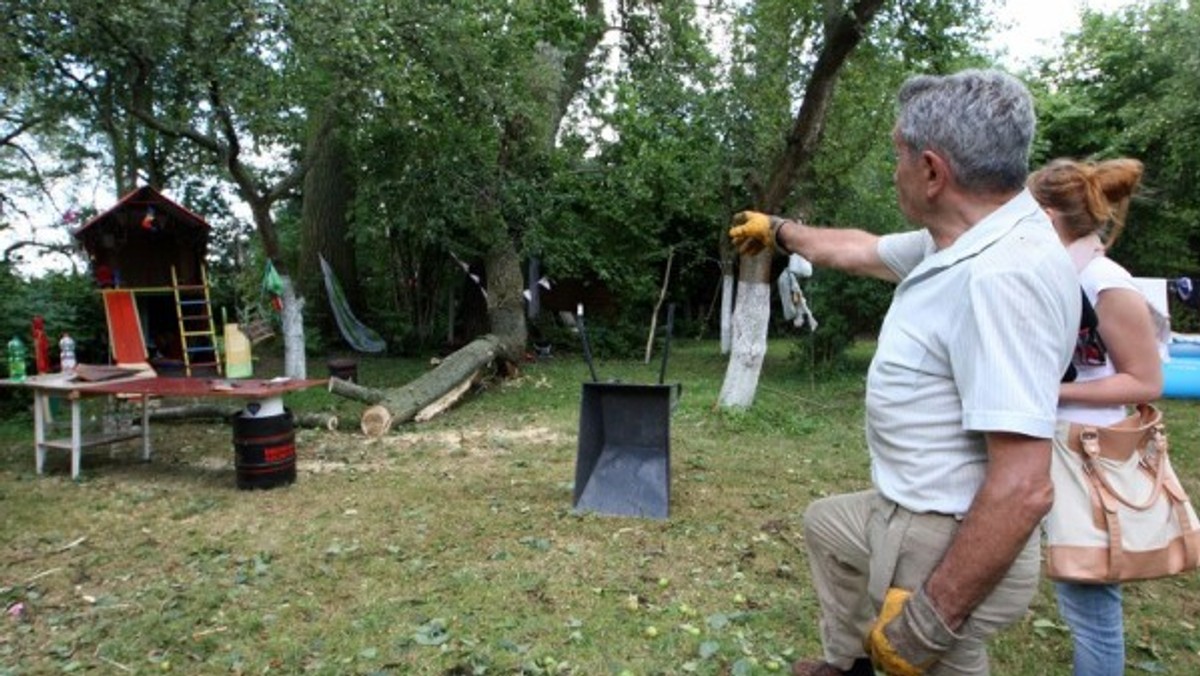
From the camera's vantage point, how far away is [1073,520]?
1873 millimetres

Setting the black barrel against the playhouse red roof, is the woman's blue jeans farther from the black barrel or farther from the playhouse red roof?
the playhouse red roof

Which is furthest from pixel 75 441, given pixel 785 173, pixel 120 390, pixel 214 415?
pixel 785 173

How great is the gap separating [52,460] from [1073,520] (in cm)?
701

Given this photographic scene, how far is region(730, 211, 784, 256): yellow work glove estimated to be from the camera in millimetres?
2498

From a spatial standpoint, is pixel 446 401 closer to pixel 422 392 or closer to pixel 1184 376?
pixel 422 392

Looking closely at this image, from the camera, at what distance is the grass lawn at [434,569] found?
293 cm

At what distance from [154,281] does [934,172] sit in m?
10.7

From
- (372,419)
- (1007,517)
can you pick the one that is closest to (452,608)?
(1007,517)

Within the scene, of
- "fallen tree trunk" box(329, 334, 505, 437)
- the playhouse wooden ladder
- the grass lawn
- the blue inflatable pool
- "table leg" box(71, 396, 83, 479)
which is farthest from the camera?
the playhouse wooden ladder

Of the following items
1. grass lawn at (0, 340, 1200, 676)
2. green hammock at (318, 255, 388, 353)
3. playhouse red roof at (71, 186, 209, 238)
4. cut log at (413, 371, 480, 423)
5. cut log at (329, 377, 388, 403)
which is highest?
playhouse red roof at (71, 186, 209, 238)

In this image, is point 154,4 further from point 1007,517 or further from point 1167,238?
point 1167,238

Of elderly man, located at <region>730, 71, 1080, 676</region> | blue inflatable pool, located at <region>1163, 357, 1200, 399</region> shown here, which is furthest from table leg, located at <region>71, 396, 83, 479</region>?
blue inflatable pool, located at <region>1163, 357, 1200, 399</region>

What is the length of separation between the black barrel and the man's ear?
469 centimetres

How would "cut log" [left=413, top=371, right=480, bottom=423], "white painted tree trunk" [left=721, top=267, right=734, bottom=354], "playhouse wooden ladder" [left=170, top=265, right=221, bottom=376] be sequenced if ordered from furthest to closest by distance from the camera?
"white painted tree trunk" [left=721, top=267, right=734, bottom=354] → "playhouse wooden ladder" [left=170, top=265, right=221, bottom=376] → "cut log" [left=413, top=371, right=480, bottom=423]
